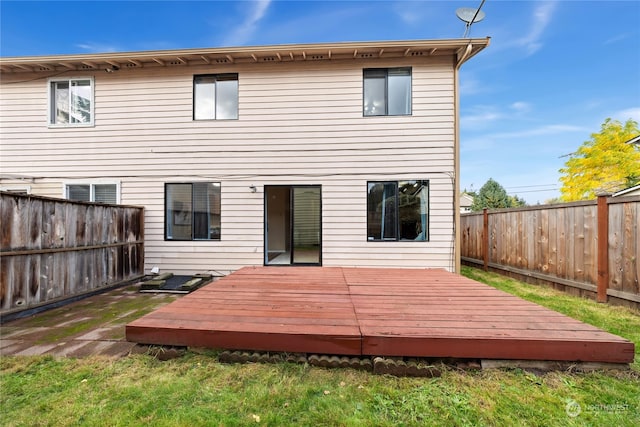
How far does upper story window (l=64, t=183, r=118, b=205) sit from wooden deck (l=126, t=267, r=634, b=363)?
4.28 m

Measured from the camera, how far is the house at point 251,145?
5.46 m

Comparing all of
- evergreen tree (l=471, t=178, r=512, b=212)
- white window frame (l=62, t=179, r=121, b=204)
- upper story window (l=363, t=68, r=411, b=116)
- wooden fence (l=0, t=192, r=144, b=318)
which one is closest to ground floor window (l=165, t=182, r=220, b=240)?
wooden fence (l=0, t=192, r=144, b=318)

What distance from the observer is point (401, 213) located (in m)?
5.47

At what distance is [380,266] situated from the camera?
17.9 feet

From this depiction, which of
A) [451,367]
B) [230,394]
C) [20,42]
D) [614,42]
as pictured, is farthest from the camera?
[614,42]

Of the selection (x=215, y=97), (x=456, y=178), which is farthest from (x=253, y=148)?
(x=456, y=178)

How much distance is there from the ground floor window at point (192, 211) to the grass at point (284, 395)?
349 centimetres

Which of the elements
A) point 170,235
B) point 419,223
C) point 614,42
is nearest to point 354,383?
point 419,223

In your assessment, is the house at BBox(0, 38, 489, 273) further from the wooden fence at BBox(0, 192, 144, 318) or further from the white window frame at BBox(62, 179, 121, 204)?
the wooden fence at BBox(0, 192, 144, 318)

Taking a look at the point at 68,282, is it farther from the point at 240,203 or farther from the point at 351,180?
the point at 351,180

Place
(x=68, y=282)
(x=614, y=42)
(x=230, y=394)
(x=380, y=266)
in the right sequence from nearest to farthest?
(x=230, y=394), (x=68, y=282), (x=380, y=266), (x=614, y=42)

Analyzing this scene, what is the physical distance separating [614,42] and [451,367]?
72.6 ft

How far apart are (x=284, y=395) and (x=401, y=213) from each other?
4281 millimetres
